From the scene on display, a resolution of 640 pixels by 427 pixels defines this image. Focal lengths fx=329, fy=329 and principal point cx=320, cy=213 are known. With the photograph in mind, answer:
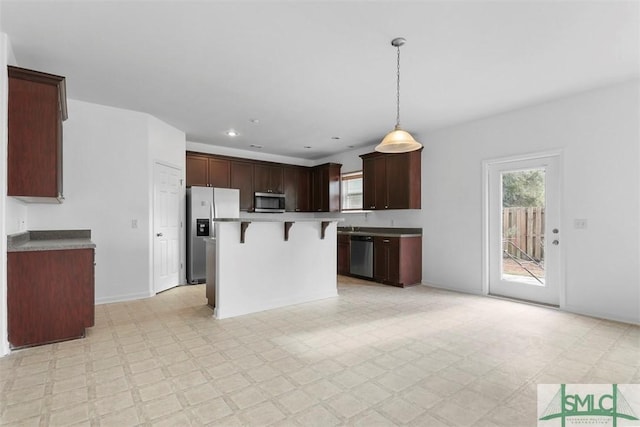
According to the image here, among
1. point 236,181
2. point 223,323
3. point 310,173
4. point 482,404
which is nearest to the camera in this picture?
point 482,404

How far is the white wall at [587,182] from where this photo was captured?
3568 millimetres

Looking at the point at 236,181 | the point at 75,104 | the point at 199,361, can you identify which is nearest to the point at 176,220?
the point at 236,181

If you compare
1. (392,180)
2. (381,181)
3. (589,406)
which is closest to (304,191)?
(381,181)

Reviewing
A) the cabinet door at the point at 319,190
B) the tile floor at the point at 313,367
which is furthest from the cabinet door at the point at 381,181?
the tile floor at the point at 313,367

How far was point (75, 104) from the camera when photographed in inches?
162

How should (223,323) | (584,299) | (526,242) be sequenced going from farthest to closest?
(526,242), (584,299), (223,323)

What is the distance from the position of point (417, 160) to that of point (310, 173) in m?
2.84

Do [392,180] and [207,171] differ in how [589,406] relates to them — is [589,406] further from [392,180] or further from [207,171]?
[207,171]

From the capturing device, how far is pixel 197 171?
6.16m

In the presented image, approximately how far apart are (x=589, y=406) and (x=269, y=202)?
19.4 ft

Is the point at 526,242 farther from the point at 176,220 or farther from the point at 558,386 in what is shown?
the point at 176,220

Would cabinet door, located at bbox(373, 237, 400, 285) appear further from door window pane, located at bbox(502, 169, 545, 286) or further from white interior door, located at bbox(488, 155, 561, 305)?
door window pane, located at bbox(502, 169, 545, 286)

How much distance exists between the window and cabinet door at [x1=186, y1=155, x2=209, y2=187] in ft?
9.71

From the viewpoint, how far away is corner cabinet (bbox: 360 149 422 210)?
568 centimetres
